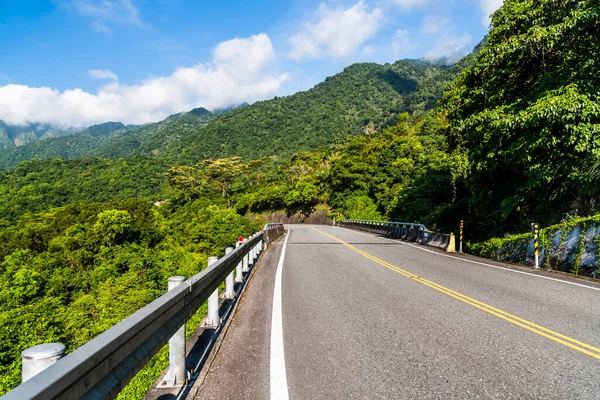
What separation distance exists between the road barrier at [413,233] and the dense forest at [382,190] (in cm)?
215

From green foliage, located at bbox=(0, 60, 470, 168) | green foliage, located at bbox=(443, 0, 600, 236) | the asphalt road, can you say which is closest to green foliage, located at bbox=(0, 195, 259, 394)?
the asphalt road

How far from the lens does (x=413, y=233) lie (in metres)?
21.5

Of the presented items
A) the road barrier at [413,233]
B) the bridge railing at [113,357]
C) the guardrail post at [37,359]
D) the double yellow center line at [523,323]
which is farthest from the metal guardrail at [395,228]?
the guardrail post at [37,359]

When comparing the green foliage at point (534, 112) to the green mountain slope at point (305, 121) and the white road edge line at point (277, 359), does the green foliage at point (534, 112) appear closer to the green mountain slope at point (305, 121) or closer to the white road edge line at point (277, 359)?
the white road edge line at point (277, 359)

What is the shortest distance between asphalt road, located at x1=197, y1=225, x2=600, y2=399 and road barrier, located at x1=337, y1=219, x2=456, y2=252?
302 inches

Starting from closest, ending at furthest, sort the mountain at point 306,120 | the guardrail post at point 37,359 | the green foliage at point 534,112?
1. the guardrail post at point 37,359
2. the green foliage at point 534,112
3. the mountain at point 306,120

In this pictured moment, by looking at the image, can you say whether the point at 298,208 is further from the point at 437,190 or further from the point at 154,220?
the point at 437,190

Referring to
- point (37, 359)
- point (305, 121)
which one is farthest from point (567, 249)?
point (305, 121)

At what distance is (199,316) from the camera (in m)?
10.5

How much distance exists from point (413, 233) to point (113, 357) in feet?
69.0

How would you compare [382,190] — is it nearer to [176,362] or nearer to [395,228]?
[395,228]

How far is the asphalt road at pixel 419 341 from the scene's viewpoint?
11.2ft

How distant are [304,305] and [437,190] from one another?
1066 inches

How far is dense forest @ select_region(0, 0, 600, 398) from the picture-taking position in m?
11.0
